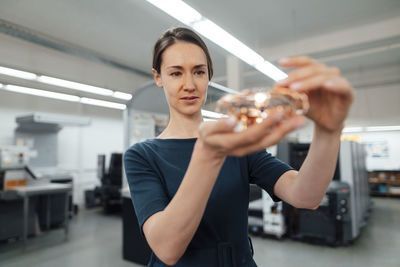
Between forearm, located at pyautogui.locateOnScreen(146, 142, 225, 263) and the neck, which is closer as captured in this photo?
forearm, located at pyautogui.locateOnScreen(146, 142, 225, 263)

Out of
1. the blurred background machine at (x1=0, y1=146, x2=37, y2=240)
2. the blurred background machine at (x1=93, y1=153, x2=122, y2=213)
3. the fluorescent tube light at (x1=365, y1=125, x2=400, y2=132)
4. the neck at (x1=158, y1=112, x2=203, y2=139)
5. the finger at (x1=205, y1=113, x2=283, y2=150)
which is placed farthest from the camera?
the fluorescent tube light at (x1=365, y1=125, x2=400, y2=132)

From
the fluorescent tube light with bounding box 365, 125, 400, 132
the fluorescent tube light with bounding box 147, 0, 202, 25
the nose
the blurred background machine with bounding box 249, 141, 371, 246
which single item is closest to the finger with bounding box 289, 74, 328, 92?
the nose

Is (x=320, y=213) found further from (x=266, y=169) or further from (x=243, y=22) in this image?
(x=266, y=169)

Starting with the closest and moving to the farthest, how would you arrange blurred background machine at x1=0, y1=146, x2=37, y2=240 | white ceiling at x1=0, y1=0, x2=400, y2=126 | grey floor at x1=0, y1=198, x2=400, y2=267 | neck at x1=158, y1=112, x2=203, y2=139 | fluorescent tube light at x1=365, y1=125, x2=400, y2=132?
neck at x1=158, y1=112, x2=203, y2=139 → grey floor at x1=0, y1=198, x2=400, y2=267 → blurred background machine at x1=0, y1=146, x2=37, y2=240 → white ceiling at x1=0, y1=0, x2=400, y2=126 → fluorescent tube light at x1=365, y1=125, x2=400, y2=132

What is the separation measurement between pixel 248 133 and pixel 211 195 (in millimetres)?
368

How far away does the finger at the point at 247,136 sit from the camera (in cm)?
39

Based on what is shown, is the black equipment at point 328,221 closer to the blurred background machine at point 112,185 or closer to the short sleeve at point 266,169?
the short sleeve at point 266,169

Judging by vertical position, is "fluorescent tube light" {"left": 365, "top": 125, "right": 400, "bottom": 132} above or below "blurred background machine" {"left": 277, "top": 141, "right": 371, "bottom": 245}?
above

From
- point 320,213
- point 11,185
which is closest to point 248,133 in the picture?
point 320,213

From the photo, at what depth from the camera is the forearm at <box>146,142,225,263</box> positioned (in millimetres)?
478

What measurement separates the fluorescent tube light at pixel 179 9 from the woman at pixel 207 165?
226cm

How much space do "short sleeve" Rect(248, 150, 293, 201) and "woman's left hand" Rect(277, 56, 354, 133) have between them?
29 centimetres

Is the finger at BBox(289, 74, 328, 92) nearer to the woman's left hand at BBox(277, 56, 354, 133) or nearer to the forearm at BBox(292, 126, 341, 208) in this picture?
the woman's left hand at BBox(277, 56, 354, 133)

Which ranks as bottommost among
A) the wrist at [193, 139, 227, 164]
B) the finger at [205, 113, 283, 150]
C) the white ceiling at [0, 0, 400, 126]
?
the wrist at [193, 139, 227, 164]
